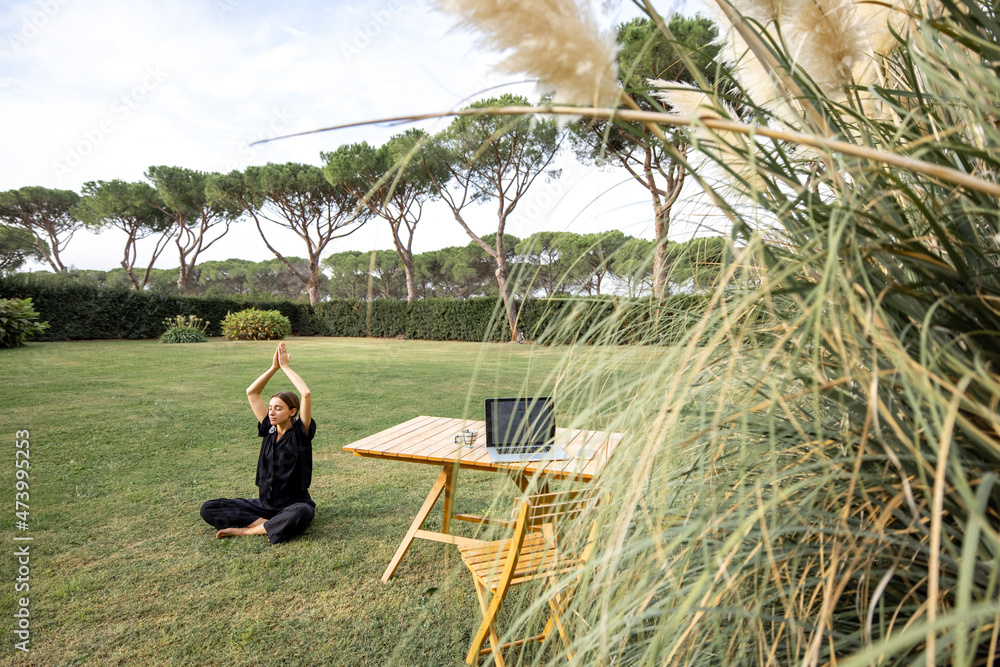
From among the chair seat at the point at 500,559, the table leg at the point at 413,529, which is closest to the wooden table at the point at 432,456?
Answer: the table leg at the point at 413,529

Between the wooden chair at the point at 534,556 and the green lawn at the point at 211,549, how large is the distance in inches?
7.0

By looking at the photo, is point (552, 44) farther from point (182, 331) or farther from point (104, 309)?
point (104, 309)

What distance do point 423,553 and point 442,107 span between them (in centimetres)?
304

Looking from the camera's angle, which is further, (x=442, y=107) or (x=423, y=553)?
(x=423, y=553)

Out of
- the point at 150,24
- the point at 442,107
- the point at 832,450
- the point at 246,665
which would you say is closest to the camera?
the point at 442,107

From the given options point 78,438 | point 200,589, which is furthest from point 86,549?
point 78,438

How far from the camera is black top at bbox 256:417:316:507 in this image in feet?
11.7

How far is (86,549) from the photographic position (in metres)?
3.14

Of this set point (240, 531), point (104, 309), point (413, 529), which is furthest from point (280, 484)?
point (104, 309)

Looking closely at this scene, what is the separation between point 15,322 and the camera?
39.3 feet

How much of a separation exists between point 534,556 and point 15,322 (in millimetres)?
15041

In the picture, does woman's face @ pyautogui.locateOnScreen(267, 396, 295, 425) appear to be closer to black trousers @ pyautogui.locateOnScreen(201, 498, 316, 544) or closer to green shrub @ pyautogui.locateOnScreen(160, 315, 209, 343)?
black trousers @ pyautogui.locateOnScreen(201, 498, 316, 544)

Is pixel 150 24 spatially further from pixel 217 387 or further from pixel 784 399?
pixel 784 399

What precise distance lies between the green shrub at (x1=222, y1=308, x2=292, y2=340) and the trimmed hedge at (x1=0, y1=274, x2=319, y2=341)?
112 cm
